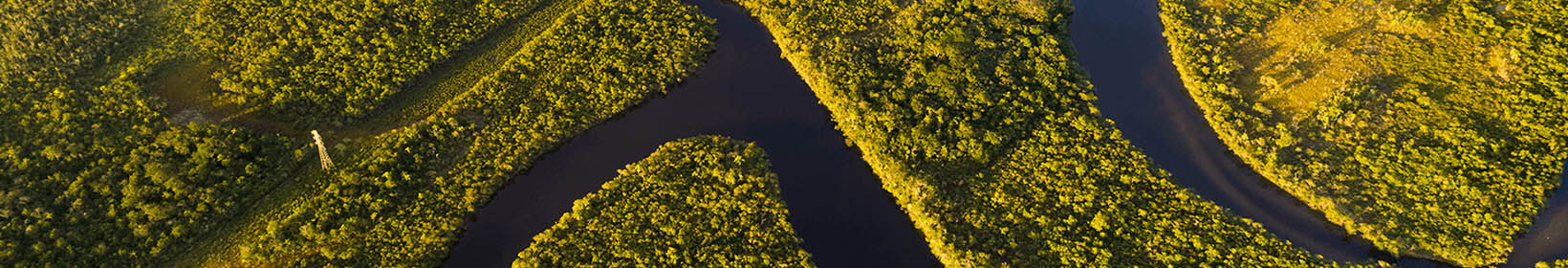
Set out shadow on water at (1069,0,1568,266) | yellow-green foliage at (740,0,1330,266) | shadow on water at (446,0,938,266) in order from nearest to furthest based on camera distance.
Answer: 1. yellow-green foliage at (740,0,1330,266)
2. shadow on water at (1069,0,1568,266)
3. shadow on water at (446,0,938,266)

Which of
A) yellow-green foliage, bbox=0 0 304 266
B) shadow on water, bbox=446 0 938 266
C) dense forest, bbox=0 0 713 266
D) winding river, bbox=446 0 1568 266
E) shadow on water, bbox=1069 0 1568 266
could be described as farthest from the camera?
shadow on water, bbox=446 0 938 266

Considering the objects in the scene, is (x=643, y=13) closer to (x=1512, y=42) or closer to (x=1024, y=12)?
(x=1024, y=12)

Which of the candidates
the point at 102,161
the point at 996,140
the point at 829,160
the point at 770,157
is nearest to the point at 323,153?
the point at 102,161

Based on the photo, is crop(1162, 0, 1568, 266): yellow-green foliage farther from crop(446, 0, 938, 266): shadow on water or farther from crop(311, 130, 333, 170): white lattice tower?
crop(311, 130, 333, 170): white lattice tower

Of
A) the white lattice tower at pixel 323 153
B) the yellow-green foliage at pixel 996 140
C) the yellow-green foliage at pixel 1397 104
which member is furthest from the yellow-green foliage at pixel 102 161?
the yellow-green foliage at pixel 1397 104

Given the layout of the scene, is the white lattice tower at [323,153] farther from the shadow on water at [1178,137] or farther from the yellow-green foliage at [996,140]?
the shadow on water at [1178,137]

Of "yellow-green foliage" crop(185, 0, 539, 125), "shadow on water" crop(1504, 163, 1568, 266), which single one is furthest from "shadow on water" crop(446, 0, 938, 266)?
"shadow on water" crop(1504, 163, 1568, 266)
